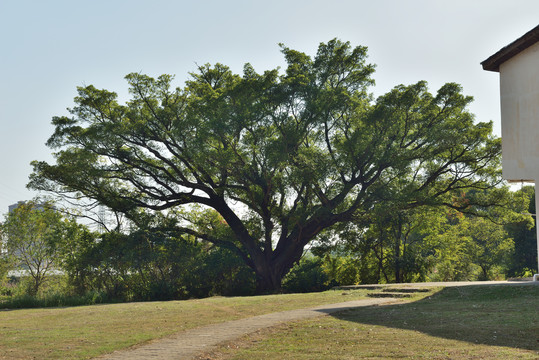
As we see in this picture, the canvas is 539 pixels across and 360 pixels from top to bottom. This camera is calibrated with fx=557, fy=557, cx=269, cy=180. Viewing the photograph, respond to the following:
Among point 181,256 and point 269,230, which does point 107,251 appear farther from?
point 269,230

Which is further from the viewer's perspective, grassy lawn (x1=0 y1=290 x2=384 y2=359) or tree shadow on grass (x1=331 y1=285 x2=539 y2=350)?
grassy lawn (x1=0 y1=290 x2=384 y2=359)

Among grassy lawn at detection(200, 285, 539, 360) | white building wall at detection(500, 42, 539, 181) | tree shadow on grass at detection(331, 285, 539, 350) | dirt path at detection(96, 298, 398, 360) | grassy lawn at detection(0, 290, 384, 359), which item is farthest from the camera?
white building wall at detection(500, 42, 539, 181)

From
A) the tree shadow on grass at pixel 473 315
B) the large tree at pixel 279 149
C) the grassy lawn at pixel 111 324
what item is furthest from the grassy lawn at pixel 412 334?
the large tree at pixel 279 149

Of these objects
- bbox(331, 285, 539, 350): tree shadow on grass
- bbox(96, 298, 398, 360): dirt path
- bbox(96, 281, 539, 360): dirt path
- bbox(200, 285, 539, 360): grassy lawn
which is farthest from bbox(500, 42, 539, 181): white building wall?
bbox(96, 298, 398, 360): dirt path

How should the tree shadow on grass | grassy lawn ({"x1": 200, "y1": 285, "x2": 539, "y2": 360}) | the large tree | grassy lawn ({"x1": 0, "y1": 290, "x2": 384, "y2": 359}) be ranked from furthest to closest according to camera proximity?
the large tree → grassy lawn ({"x1": 0, "y1": 290, "x2": 384, "y2": 359}) → the tree shadow on grass → grassy lawn ({"x1": 200, "y1": 285, "x2": 539, "y2": 360})

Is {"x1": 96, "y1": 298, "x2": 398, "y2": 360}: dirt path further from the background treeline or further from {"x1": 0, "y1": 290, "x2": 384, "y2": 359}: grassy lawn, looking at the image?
the background treeline

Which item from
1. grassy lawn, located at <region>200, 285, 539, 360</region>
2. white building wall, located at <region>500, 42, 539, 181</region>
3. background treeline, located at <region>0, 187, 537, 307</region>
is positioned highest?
white building wall, located at <region>500, 42, 539, 181</region>

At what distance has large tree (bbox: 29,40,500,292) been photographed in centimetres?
2217

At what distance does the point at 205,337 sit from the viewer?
10.1 metres

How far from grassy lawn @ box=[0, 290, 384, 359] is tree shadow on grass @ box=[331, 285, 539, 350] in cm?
280

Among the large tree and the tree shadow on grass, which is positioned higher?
the large tree

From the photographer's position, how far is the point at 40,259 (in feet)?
76.8

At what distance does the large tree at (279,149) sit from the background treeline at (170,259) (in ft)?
3.61

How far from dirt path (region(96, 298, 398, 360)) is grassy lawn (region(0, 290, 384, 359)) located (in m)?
0.43
